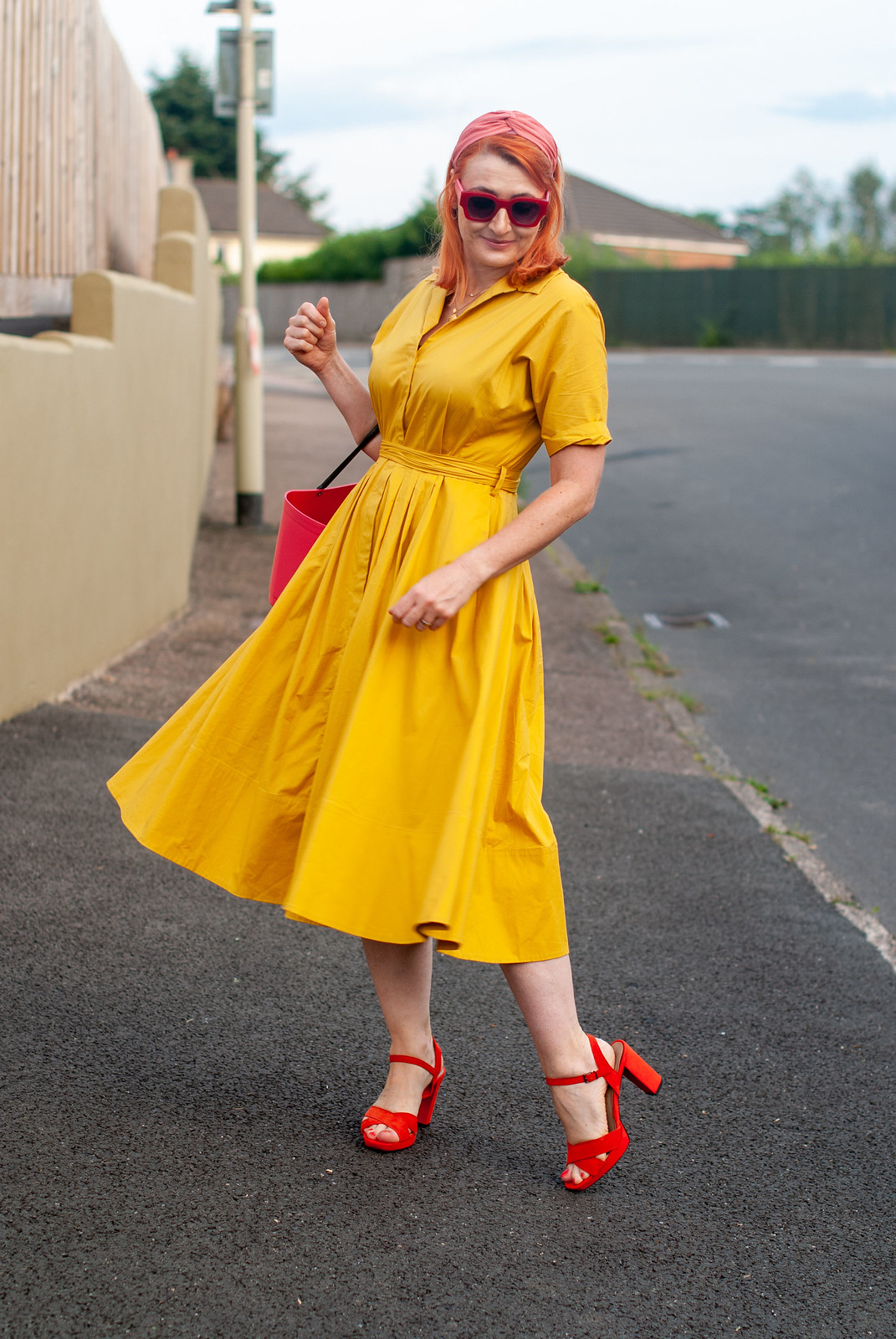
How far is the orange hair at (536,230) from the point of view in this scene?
2459mm

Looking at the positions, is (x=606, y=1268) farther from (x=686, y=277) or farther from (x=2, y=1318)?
(x=686, y=277)

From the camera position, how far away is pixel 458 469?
253 cm

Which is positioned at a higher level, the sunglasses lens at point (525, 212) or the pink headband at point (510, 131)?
the pink headband at point (510, 131)

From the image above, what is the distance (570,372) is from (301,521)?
0.67 metres

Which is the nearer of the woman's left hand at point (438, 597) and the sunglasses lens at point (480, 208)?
the woman's left hand at point (438, 597)

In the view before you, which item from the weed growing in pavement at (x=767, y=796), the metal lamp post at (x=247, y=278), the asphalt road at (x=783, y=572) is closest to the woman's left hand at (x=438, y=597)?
the asphalt road at (x=783, y=572)

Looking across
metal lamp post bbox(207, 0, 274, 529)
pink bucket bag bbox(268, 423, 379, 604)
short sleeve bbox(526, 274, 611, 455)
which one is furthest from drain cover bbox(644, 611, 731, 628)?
short sleeve bbox(526, 274, 611, 455)

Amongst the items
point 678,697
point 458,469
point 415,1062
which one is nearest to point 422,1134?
point 415,1062

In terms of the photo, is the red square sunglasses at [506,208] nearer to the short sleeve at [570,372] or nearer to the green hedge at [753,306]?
the short sleeve at [570,372]

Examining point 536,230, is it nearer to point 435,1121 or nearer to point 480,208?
point 480,208

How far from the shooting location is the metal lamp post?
10.6 metres

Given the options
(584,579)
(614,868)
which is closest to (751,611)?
(584,579)

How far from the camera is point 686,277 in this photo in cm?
3934

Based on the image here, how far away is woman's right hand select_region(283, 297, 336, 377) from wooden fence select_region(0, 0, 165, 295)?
308 cm
